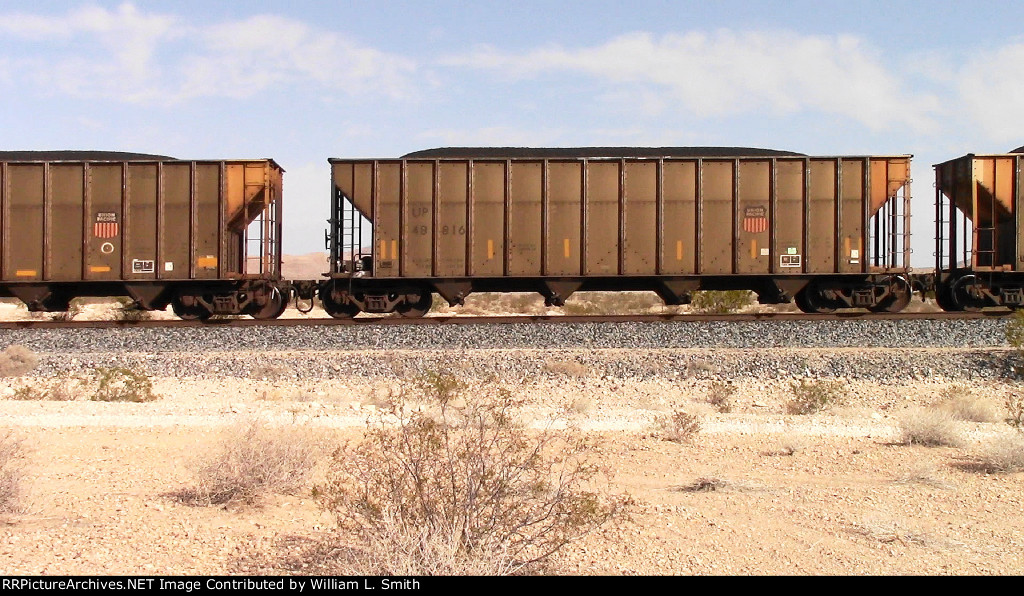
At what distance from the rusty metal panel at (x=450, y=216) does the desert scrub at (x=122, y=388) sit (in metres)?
6.79

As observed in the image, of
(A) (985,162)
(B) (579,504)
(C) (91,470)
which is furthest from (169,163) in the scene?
(A) (985,162)

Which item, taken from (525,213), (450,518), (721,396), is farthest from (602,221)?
(450,518)

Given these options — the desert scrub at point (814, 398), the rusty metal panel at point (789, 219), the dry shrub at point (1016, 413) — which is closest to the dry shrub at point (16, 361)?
the desert scrub at point (814, 398)

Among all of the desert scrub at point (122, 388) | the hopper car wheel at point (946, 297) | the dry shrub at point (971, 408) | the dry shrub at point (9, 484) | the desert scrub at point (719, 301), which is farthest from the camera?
the desert scrub at point (719, 301)

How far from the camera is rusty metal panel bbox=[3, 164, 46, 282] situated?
17391 millimetres

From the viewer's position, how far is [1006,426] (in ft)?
31.8

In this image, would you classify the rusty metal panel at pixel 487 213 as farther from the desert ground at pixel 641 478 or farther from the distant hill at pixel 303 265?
the distant hill at pixel 303 265

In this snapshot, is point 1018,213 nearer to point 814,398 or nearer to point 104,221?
point 814,398

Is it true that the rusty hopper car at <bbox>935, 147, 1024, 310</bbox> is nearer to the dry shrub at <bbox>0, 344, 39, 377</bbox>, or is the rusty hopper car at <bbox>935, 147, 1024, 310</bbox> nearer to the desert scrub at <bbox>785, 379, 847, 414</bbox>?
the desert scrub at <bbox>785, 379, 847, 414</bbox>

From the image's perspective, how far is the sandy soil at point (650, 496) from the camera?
16.4 feet

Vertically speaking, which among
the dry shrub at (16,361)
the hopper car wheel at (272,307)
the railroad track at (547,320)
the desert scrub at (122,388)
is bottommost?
the desert scrub at (122,388)

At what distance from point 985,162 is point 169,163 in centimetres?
1675

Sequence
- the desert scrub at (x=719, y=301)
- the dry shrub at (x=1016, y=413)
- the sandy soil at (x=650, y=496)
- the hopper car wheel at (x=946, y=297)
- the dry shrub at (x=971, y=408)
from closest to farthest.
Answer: the sandy soil at (x=650, y=496) → the dry shrub at (x=1016, y=413) → the dry shrub at (x=971, y=408) → the hopper car wheel at (x=946, y=297) → the desert scrub at (x=719, y=301)

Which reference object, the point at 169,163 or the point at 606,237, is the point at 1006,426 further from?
the point at 169,163
